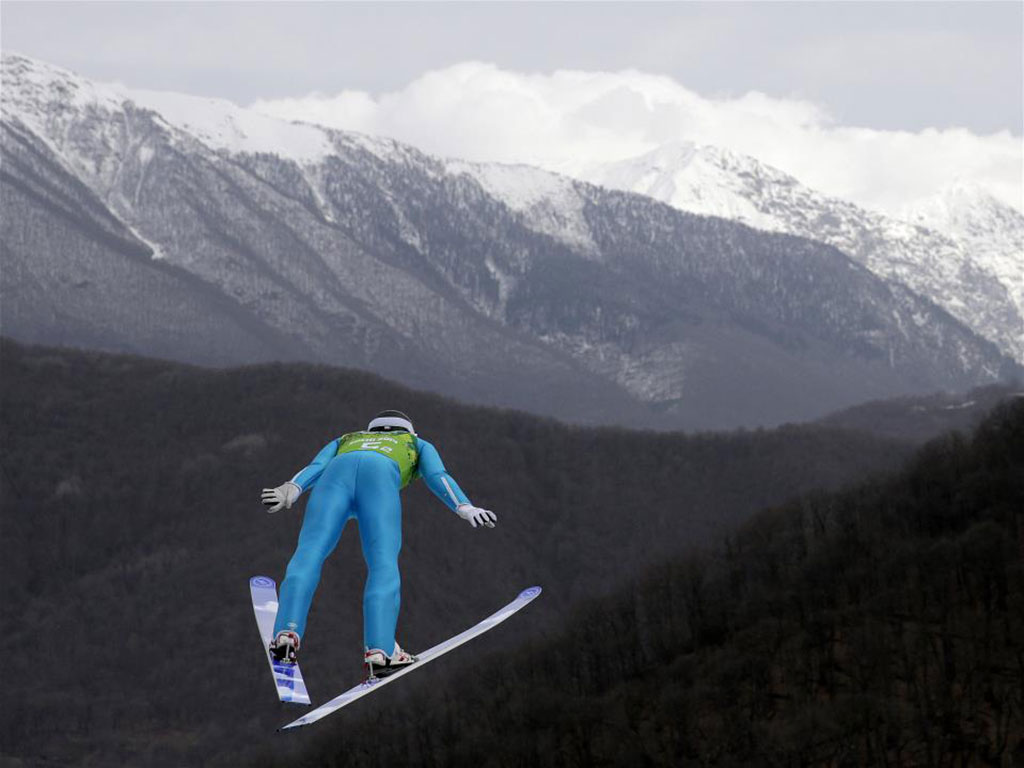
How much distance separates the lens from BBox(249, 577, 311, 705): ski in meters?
25.7

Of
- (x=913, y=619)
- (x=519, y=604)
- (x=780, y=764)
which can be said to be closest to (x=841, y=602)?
(x=913, y=619)

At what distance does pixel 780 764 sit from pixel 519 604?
135613mm

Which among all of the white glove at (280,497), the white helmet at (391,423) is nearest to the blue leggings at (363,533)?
the white glove at (280,497)

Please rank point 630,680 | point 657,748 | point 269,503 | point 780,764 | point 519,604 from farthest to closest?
point 630,680, point 657,748, point 780,764, point 519,604, point 269,503

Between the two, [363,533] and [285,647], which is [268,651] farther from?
[363,533]

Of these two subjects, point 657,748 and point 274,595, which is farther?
point 657,748

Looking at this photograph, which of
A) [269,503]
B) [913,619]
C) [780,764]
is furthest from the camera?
[913,619]

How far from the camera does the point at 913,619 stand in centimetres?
18388

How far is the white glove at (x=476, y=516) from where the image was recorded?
82.3 feet

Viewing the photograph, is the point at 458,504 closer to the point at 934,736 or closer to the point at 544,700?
the point at 934,736

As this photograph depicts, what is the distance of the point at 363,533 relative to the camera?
1025 inches

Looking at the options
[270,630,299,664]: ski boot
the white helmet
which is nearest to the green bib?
the white helmet

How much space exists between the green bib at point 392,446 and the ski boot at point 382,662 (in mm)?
2555

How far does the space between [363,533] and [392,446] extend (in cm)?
148
